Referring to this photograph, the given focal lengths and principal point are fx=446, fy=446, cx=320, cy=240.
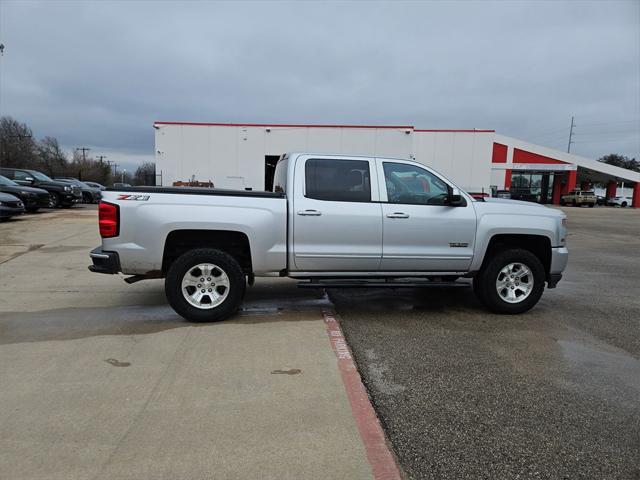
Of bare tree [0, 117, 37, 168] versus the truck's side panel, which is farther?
bare tree [0, 117, 37, 168]

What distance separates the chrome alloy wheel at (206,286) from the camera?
4984 millimetres

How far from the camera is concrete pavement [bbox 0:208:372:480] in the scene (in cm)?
258

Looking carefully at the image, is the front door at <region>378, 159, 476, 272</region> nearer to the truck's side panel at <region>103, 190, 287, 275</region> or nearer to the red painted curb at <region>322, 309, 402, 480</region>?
the truck's side panel at <region>103, 190, 287, 275</region>

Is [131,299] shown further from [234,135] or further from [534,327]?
[234,135]

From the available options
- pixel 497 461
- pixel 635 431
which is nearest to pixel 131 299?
pixel 497 461

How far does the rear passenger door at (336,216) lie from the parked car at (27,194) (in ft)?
51.9

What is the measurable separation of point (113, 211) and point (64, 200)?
764 inches

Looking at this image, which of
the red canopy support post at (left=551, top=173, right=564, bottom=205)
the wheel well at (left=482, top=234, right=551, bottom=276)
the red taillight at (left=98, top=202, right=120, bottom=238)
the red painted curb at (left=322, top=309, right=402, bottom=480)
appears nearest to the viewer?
the red painted curb at (left=322, top=309, right=402, bottom=480)

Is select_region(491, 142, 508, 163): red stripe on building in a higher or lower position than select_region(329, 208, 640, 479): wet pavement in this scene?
higher

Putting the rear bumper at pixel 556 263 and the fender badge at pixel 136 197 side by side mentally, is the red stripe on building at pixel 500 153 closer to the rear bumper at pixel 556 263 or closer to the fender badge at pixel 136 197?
the rear bumper at pixel 556 263

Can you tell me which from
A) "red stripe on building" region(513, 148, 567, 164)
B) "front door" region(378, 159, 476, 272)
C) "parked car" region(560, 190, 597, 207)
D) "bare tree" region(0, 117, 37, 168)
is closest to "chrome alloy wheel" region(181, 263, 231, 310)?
"front door" region(378, 159, 476, 272)

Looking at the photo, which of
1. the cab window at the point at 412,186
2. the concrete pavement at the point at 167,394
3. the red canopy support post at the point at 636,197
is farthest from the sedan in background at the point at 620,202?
the concrete pavement at the point at 167,394

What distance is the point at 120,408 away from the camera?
317 cm

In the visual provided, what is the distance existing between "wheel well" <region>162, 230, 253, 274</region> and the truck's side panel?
0.16m
